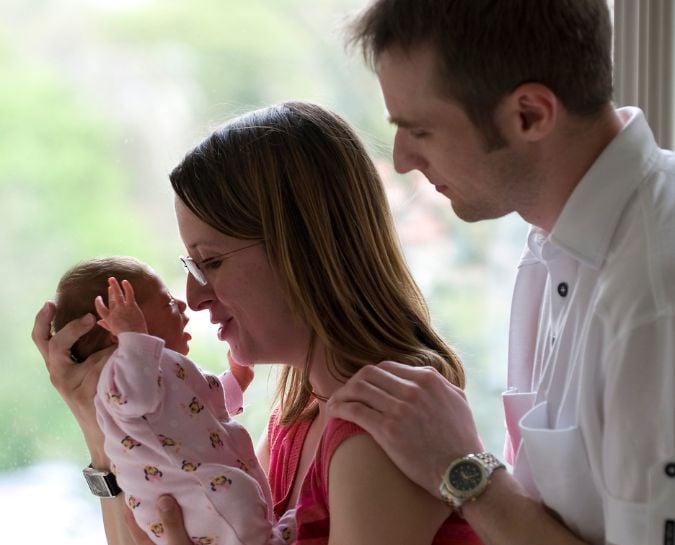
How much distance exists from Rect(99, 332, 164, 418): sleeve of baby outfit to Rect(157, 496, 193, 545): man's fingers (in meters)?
0.17

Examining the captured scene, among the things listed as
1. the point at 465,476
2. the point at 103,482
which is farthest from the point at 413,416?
the point at 103,482

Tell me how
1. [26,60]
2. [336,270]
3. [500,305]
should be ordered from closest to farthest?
1. [336,270]
2. [26,60]
3. [500,305]

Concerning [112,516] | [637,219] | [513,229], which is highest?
[637,219]

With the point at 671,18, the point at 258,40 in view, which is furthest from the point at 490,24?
the point at 258,40

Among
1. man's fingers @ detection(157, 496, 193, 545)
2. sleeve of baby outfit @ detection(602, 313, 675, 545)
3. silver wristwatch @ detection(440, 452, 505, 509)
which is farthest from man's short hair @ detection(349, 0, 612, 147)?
man's fingers @ detection(157, 496, 193, 545)

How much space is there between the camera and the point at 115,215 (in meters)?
2.53

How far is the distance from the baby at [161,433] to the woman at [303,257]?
82 millimetres

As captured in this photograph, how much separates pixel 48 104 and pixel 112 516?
1.01m

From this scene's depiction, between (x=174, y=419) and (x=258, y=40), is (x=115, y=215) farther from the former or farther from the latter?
(x=174, y=419)

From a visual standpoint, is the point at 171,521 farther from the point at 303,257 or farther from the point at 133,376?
the point at 303,257

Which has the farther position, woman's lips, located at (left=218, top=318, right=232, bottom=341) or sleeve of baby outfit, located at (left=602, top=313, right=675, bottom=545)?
woman's lips, located at (left=218, top=318, right=232, bottom=341)

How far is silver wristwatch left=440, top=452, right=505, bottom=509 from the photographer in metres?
1.49

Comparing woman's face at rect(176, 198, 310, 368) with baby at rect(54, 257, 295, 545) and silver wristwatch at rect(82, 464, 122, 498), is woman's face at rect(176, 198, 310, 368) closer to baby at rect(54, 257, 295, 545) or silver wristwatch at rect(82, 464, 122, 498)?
baby at rect(54, 257, 295, 545)

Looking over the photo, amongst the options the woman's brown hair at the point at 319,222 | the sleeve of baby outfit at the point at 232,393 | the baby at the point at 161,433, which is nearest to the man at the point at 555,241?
the woman's brown hair at the point at 319,222
